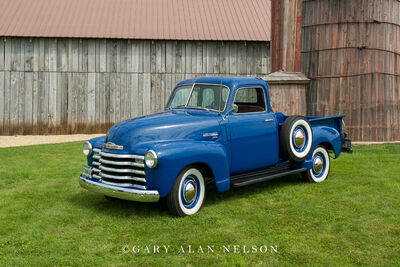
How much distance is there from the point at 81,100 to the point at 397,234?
13.8 meters

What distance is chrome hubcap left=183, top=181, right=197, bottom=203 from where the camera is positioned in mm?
5379

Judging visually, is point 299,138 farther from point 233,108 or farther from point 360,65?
point 360,65

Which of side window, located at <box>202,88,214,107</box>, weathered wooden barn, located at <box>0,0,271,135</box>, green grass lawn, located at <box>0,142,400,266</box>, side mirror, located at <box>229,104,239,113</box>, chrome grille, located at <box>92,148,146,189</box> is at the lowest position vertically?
green grass lawn, located at <box>0,142,400,266</box>

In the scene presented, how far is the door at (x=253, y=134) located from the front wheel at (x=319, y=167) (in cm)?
96

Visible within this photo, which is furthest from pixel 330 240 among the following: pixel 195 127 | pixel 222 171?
pixel 195 127

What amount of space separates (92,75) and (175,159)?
39.8 feet

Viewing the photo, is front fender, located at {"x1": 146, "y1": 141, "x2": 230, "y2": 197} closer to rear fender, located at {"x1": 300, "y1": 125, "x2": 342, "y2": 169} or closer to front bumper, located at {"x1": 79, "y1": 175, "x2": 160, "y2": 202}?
front bumper, located at {"x1": 79, "y1": 175, "x2": 160, "y2": 202}

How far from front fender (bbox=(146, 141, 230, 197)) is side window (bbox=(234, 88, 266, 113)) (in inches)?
57.9

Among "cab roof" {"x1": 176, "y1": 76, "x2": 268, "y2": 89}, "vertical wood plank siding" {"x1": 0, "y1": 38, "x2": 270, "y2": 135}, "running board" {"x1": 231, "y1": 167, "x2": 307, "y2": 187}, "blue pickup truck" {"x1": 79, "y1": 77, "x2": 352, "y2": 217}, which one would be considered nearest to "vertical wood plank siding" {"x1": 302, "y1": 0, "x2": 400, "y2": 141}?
"vertical wood plank siding" {"x1": 0, "y1": 38, "x2": 270, "y2": 135}

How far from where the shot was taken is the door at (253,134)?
20.1 ft

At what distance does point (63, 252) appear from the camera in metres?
4.20

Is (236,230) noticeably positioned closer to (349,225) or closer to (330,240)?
(330,240)

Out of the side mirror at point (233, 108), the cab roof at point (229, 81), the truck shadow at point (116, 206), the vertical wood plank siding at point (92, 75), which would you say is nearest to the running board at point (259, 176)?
the side mirror at point (233, 108)

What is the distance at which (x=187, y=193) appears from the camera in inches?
212
